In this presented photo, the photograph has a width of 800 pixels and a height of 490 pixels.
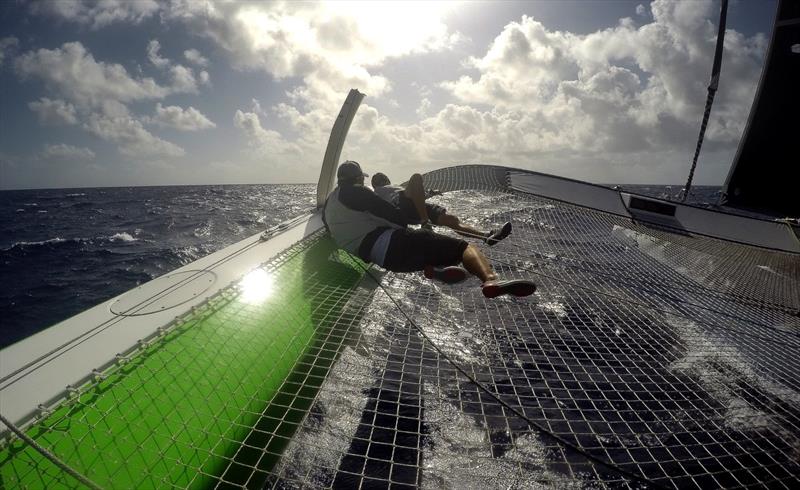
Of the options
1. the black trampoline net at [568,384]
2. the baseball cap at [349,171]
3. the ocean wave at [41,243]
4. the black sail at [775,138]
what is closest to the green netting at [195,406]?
the black trampoline net at [568,384]

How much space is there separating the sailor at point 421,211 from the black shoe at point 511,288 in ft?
4.03

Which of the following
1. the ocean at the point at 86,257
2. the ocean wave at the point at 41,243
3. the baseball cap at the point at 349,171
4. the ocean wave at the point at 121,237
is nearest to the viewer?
the baseball cap at the point at 349,171

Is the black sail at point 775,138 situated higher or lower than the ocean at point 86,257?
higher

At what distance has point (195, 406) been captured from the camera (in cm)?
226

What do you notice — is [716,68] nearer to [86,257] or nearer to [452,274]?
[452,274]

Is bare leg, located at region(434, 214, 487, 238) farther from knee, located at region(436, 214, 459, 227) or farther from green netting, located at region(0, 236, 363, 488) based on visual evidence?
green netting, located at region(0, 236, 363, 488)

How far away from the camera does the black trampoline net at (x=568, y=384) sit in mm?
3361

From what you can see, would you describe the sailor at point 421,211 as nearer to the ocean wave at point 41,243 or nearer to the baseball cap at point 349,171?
the baseball cap at point 349,171

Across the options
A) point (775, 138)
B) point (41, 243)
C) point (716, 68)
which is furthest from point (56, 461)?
Answer: point (41, 243)

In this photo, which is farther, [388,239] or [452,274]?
[388,239]

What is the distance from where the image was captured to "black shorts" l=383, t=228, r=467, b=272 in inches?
159

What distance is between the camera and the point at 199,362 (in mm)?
2527

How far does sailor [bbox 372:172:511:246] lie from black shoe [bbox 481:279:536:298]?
48.4 inches

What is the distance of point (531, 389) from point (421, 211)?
109 inches
